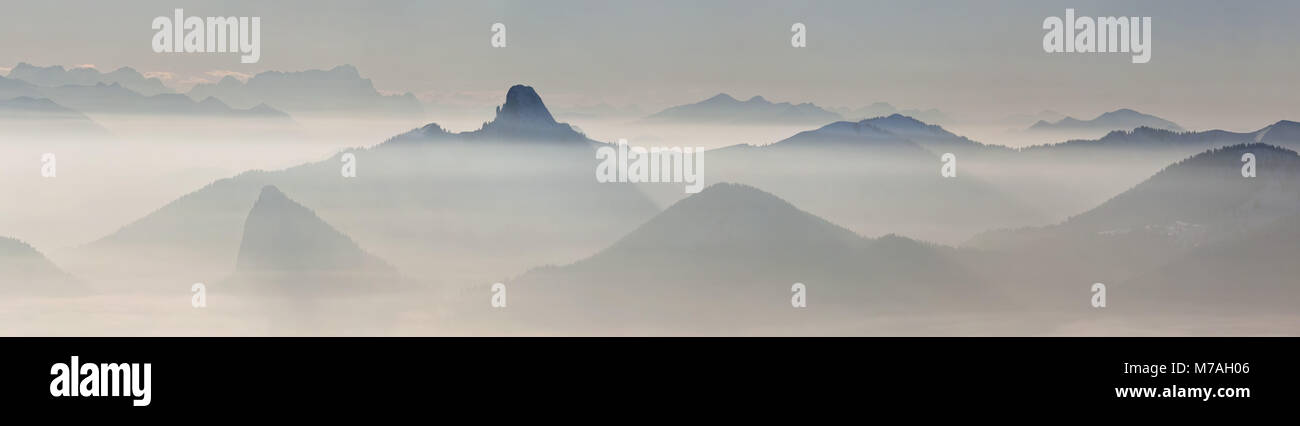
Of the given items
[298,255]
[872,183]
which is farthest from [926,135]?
[298,255]

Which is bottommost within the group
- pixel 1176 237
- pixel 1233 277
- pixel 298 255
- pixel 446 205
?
pixel 1233 277

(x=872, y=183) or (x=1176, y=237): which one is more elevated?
(x=872, y=183)

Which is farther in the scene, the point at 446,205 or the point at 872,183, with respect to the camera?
the point at 872,183

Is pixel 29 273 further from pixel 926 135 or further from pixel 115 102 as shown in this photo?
pixel 926 135

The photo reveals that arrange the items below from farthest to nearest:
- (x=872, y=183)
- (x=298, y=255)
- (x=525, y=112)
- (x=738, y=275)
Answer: (x=525, y=112)
(x=298, y=255)
(x=872, y=183)
(x=738, y=275)

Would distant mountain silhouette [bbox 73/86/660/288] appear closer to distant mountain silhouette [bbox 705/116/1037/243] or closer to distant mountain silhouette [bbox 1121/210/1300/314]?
distant mountain silhouette [bbox 705/116/1037/243]

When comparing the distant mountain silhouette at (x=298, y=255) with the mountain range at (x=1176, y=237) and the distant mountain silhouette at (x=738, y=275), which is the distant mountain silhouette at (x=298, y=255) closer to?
the distant mountain silhouette at (x=738, y=275)

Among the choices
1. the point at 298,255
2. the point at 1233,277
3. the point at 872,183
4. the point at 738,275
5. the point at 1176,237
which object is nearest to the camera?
the point at 1233,277
